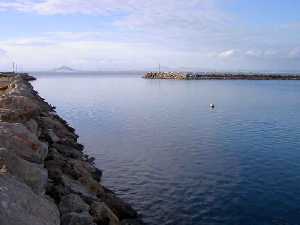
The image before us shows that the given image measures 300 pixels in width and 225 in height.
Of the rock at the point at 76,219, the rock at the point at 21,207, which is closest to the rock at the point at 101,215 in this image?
the rock at the point at 76,219

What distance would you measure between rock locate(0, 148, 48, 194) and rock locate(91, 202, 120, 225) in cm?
298

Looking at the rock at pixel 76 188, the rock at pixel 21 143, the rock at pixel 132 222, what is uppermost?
the rock at pixel 21 143

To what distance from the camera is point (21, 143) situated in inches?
591

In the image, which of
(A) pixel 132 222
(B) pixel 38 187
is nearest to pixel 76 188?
(A) pixel 132 222

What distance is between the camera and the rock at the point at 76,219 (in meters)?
14.0

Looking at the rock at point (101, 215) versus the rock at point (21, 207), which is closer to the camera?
the rock at point (21, 207)

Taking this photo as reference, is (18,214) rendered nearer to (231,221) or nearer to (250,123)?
(231,221)

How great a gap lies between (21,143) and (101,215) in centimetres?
417

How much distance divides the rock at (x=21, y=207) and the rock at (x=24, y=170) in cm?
79

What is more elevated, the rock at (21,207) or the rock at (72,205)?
the rock at (21,207)

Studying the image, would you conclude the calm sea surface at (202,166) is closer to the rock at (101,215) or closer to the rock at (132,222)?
the rock at (132,222)

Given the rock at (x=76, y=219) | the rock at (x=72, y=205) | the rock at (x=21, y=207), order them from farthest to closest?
the rock at (x=72, y=205), the rock at (x=76, y=219), the rock at (x=21, y=207)

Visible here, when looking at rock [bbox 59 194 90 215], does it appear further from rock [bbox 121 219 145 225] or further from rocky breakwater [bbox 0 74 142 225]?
rock [bbox 121 219 145 225]

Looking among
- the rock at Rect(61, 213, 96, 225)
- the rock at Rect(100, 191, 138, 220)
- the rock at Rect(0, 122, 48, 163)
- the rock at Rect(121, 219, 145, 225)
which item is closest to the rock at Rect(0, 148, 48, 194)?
the rock at Rect(0, 122, 48, 163)
